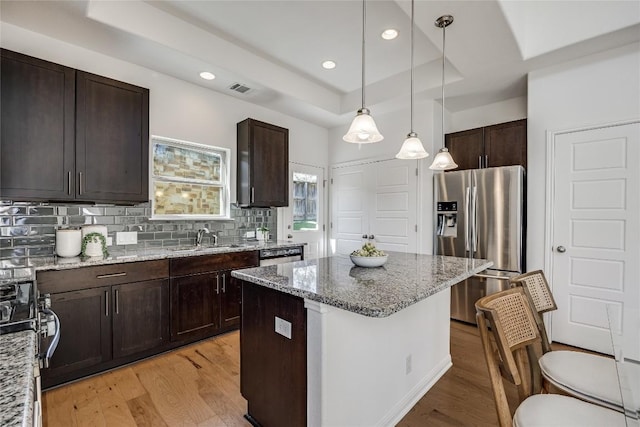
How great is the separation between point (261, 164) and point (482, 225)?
8.89 feet

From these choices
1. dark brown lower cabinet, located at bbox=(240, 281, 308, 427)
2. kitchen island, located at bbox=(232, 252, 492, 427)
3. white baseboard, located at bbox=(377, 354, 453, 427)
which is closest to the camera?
kitchen island, located at bbox=(232, 252, 492, 427)

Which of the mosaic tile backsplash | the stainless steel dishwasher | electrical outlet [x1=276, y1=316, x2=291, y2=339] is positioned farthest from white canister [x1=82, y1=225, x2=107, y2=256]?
electrical outlet [x1=276, y1=316, x2=291, y2=339]

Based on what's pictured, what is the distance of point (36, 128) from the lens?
91.7 inches

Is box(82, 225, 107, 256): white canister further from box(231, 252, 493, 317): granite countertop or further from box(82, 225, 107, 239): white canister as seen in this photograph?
box(231, 252, 493, 317): granite countertop

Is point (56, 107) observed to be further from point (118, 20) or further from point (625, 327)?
point (625, 327)

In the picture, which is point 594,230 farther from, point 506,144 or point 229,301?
point 229,301

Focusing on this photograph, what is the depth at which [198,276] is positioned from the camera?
2.95 meters

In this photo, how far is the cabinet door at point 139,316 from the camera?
2.51 metres

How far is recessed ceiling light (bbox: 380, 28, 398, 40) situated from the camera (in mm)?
2962

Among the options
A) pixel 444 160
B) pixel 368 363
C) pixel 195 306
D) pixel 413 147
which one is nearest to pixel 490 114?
pixel 444 160

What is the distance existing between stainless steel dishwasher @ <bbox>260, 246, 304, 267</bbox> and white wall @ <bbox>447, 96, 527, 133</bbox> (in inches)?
108

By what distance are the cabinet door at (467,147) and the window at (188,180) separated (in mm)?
2917

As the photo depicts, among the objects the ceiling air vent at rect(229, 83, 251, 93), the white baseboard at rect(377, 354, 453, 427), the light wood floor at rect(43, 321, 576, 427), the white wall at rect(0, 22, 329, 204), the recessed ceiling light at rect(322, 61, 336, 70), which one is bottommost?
the light wood floor at rect(43, 321, 576, 427)

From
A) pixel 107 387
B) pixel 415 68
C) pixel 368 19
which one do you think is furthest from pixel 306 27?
pixel 107 387
